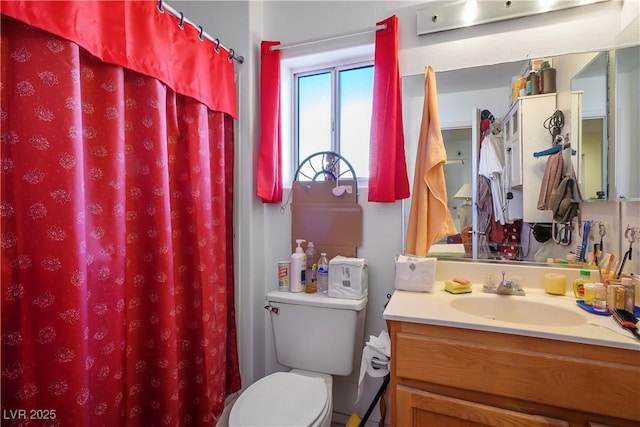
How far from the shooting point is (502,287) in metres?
1.25

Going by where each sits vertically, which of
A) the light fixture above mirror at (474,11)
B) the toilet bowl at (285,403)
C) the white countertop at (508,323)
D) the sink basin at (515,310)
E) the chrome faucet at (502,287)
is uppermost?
the light fixture above mirror at (474,11)

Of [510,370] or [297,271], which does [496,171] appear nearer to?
[510,370]

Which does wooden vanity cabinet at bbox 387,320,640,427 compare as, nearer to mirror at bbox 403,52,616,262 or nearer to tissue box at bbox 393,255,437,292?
tissue box at bbox 393,255,437,292

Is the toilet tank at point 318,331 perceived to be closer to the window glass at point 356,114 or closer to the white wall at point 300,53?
the white wall at point 300,53

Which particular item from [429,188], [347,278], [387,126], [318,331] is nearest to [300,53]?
[387,126]

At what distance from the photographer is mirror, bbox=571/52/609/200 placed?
121 cm

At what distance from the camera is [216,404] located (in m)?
1.45

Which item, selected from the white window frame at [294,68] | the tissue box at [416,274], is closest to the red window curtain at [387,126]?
the white window frame at [294,68]

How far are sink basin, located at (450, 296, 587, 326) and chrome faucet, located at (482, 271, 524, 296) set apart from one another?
0.11 ft

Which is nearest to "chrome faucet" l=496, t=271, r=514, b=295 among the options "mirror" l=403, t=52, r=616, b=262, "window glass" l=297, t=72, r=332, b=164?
"mirror" l=403, t=52, r=616, b=262

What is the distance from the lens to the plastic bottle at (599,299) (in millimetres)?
1036

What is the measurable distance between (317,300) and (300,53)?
4.46 feet

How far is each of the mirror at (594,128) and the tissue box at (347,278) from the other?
1.00 m

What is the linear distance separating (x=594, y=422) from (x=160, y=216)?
1.54 metres
